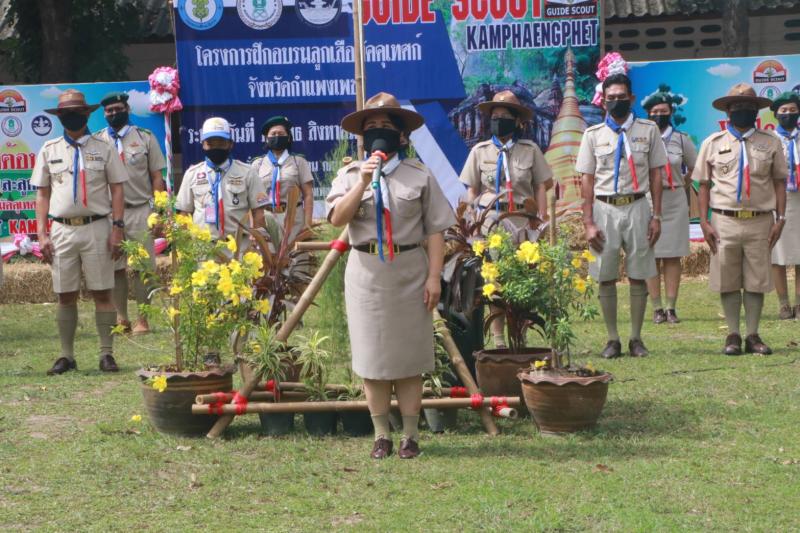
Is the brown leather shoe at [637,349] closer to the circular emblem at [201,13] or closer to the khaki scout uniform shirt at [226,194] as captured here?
the khaki scout uniform shirt at [226,194]

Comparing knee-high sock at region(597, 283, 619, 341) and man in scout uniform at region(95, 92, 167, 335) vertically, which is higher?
man in scout uniform at region(95, 92, 167, 335)

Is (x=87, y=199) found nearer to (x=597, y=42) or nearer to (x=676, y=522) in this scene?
(x=676, y=522)

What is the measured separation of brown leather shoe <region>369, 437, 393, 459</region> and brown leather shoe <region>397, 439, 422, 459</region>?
0.06m

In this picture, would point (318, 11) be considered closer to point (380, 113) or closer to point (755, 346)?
point (755, 346)

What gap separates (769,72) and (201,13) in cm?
677

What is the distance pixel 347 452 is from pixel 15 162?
1003 centimetres

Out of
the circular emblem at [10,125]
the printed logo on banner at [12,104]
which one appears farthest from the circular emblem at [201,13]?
the circular emblem at [10,125]

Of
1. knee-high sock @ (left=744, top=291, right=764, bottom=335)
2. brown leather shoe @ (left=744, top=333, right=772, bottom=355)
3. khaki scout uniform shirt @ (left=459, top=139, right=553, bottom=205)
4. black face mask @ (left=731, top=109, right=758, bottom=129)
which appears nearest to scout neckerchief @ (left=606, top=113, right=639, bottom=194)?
khaki scout uniform shirt @ (left=459, top=139, right=553, bottom=205)

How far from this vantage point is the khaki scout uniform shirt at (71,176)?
33.7 feet

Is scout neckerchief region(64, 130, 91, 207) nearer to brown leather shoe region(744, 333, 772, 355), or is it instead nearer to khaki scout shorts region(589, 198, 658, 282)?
khaki scout shorts region(589, 198, 658, 282)

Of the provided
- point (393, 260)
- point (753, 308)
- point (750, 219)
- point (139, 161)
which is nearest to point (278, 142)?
point (139, 161)

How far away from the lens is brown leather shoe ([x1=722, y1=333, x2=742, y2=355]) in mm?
10109

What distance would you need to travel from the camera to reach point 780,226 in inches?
407

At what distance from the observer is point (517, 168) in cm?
1048
